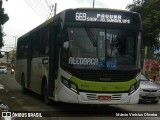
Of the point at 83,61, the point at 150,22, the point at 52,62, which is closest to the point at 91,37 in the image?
the point at 83,61

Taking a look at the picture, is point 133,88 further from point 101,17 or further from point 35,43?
point 35,43

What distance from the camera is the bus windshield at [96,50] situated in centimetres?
1333

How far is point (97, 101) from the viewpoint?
13359 millimetres

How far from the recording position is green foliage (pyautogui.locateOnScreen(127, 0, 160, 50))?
118 ft

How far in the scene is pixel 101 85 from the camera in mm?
13352

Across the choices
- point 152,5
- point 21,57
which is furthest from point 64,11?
point 152,5

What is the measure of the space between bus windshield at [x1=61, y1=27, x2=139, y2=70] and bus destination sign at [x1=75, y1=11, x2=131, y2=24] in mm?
318

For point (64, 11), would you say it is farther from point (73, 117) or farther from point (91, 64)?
point (73, 117)

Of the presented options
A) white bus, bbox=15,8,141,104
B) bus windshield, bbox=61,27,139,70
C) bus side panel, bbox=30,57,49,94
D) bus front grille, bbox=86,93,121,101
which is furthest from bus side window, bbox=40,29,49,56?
bus front grille, bbox=86,93,121,101

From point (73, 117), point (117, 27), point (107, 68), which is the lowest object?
point (73, 117)

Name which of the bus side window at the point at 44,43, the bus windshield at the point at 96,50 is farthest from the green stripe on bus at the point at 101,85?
the bus side window at the point at 44,43

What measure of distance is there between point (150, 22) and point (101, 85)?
925 inches

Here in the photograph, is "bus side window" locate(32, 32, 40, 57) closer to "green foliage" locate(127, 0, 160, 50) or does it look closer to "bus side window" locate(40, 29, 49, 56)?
"bus side window" locate(40, 29, 49, 56)

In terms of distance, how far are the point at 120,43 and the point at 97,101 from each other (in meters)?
1.92
